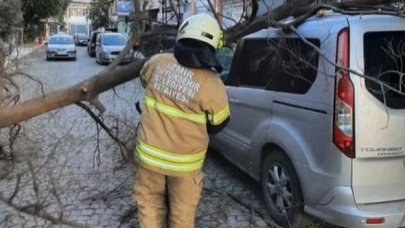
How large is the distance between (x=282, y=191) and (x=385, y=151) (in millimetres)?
1085

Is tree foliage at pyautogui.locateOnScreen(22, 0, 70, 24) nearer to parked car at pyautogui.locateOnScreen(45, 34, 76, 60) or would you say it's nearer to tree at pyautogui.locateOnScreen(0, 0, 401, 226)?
parked car at pyautogui.locateOnScreen(45, 34, 76, 60)

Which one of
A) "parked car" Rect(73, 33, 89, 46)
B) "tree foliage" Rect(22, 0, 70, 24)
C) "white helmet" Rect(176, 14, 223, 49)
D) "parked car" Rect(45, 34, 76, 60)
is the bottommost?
"parked car" Rect(73, 33, 89, 46)

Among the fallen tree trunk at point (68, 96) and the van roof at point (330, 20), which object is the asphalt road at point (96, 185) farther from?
the van roof at point (330, 20)

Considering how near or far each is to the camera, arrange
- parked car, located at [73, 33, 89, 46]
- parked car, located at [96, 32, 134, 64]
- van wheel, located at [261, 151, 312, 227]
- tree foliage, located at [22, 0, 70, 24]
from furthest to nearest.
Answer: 1. parked car, located at [73, 33, 89, 46]
2. tree foliage, located at [22, 0, 70, 24]
3. parked car, located at [96, 32, 134, 64]
4. van wheel, located at [261, 151, 312, 227]

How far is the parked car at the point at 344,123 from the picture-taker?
4191 millimetres

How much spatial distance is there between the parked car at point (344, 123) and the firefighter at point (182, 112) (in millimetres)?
948

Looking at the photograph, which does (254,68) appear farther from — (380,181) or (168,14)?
(380,181)

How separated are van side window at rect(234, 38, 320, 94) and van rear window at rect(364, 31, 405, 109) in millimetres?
415

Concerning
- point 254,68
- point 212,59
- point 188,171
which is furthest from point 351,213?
point 254,68

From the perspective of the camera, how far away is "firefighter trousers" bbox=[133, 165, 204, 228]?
389 centimetres

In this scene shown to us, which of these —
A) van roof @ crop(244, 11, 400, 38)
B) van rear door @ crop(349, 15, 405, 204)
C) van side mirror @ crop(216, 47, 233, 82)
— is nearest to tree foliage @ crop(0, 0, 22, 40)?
van side mirror @ crop(216, 47, 233, 82)

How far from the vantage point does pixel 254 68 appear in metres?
5.71

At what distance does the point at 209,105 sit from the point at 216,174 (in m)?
3.24

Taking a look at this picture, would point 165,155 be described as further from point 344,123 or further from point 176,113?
point 344,123
